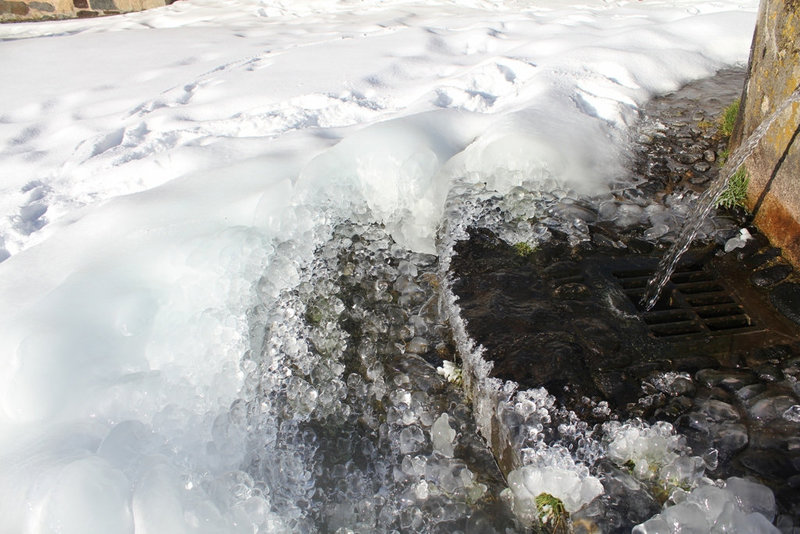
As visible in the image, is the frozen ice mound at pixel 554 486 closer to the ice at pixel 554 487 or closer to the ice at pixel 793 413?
the ice at pixel 554 487

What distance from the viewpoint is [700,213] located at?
97.4 inches

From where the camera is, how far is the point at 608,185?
2830 mm

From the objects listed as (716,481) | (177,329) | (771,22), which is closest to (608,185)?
(771,22)

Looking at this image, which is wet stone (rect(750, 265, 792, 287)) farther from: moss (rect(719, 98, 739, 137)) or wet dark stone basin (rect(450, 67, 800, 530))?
moss (rect(719, 98, 739, 137))

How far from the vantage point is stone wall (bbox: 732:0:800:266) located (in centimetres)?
229

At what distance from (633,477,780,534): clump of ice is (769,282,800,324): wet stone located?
33.2 inches

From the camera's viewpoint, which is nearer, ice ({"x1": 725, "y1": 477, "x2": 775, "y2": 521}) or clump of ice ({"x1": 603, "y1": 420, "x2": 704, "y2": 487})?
ice ({"x1": 725, "y1": 477, "x2": 775, "y2": 521})

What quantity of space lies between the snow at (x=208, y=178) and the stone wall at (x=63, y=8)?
2.04 metres

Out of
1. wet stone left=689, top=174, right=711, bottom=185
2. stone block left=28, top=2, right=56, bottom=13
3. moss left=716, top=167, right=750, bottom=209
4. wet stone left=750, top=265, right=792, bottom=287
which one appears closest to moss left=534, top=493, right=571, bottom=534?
wet stone left=750, top=265, right=792, bottom=287

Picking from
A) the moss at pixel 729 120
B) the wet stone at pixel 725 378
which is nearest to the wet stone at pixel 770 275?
the wet stone at pixel 725 378

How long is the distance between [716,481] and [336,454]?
113cm

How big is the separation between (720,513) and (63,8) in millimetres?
8908

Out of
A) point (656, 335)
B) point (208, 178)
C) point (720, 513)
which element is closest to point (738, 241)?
point (656, 335)

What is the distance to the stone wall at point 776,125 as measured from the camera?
2.29 metres
